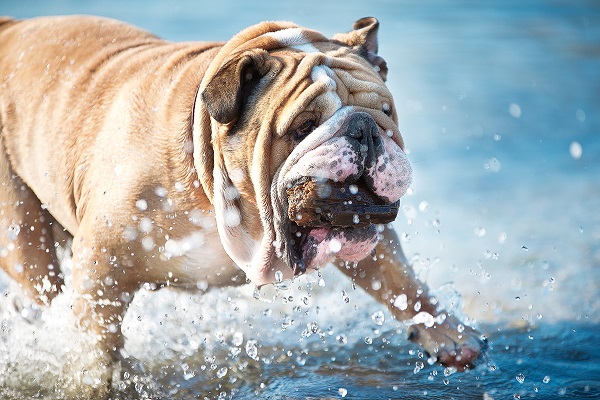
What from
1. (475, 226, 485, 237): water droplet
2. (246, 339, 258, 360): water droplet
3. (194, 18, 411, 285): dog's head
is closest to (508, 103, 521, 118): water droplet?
(475, 226, 485, 237): water droplet

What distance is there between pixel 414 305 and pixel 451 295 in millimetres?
293

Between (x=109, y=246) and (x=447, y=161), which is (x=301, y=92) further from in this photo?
(x=447, y=161)

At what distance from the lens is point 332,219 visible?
9.00 feet

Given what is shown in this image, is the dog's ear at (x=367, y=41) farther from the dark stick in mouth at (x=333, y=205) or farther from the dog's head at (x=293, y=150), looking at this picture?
the dark stick in mouth at (x=333, y=205)

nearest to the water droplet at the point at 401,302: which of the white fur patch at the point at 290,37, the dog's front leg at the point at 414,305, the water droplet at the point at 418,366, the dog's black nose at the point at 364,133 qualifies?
the dog's front leg at the point at 414,305

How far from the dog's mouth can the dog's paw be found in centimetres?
75

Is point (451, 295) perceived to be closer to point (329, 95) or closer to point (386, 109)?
point (386, 109)

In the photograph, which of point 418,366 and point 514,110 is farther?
point 514,110

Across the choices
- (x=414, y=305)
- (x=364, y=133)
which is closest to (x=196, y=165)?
(x=364, y=133)

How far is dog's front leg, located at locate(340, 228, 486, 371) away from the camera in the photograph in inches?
138

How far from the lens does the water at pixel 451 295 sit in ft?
11.4

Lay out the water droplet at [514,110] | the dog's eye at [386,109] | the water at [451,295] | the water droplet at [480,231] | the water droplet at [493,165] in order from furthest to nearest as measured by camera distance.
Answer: the water droplet at [514,110] < the water droplet at [493,165] < the water droplet at [480,231] < the water at [451,295] < the dog's eye at [386,109]

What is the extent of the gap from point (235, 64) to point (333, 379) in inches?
56.1

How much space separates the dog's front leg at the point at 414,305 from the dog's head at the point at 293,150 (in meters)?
0.55
